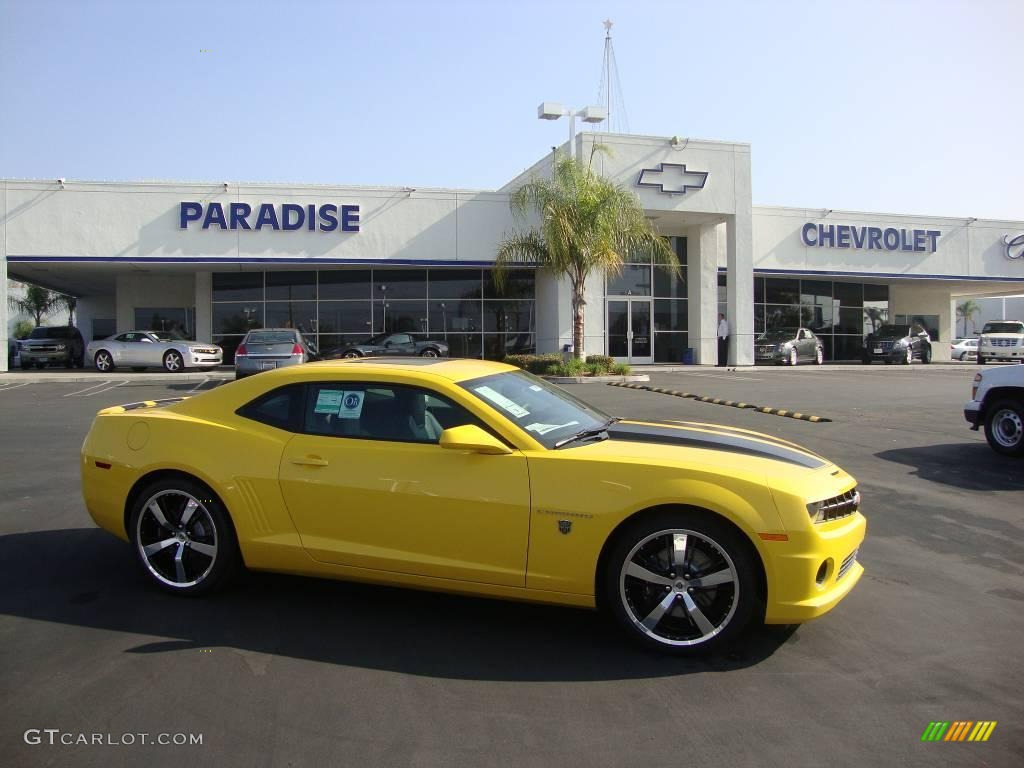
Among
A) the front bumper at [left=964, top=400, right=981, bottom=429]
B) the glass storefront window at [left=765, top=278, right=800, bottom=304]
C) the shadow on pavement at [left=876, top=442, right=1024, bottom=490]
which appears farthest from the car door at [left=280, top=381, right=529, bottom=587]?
the glass storefront window at [left=765, top=278, right=800, bottom=304]

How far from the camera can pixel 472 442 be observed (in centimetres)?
394

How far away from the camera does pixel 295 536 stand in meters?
4.35

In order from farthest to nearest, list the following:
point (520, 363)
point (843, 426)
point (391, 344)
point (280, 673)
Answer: point (391, 344), point (520, 363), point (843, 426), point (280, 673)

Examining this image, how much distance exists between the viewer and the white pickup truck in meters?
9.34

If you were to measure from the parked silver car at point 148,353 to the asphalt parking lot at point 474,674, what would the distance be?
20.4 m

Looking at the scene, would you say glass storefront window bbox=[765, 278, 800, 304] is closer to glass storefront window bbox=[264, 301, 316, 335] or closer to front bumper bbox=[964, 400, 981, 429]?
glass storefront window bbox=[264, 301, 316, 335]

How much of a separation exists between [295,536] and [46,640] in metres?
1.32

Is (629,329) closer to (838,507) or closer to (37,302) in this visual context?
(838,507)

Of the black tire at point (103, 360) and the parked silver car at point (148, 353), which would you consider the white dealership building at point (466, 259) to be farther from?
the black tire at point (103, 360)

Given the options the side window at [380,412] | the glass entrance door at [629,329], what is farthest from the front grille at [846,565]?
the glass entrance door at [629,329]

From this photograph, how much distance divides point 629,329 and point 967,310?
89154mm

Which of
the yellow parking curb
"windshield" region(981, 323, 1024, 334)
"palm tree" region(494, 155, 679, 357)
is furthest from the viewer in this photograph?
"windshield" region(981, 323, 1024, 334)

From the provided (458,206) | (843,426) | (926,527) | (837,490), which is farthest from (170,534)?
(458,206)

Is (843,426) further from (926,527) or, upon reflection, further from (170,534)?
(170,534)
